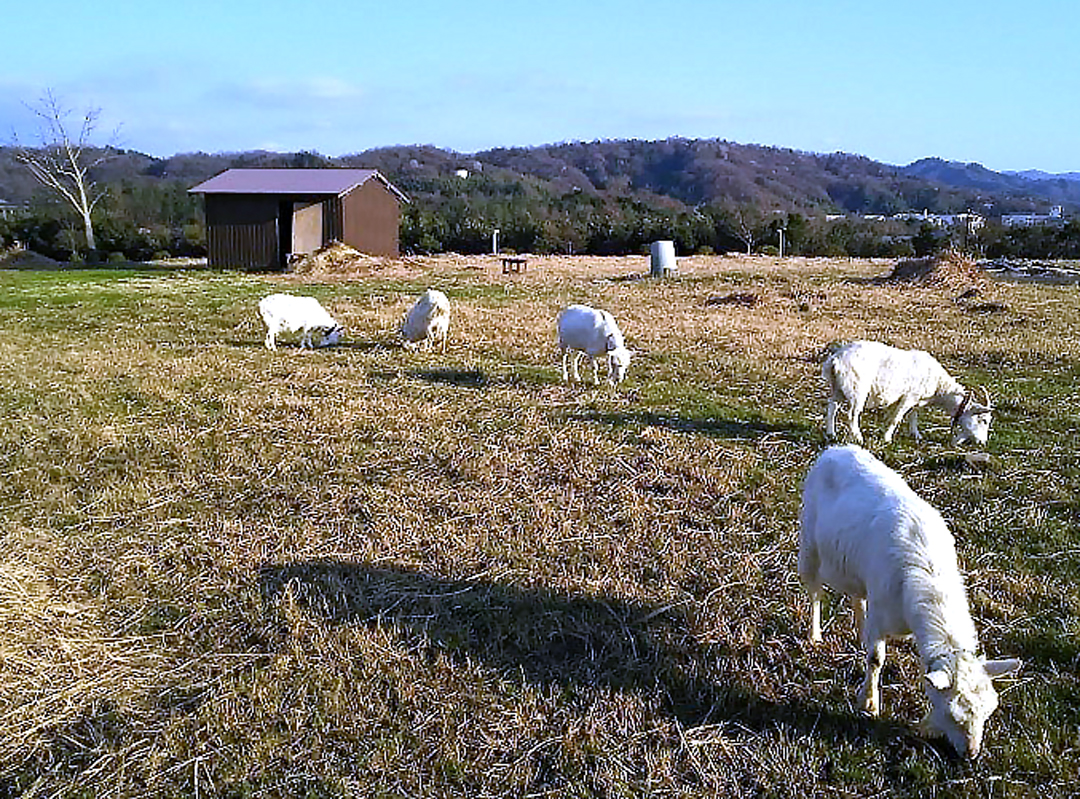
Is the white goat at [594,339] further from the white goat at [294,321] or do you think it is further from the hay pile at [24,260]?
the hay pile at [24,260]

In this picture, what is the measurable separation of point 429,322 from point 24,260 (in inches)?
1693

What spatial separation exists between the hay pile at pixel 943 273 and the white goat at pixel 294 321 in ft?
62.4

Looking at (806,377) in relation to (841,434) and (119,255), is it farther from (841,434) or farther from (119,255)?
(119,255)

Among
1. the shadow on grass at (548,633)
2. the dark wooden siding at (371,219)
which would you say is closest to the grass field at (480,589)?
the shadow on grass at (548,633)

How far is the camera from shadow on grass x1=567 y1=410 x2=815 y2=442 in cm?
1009

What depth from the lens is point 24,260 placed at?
164 feet

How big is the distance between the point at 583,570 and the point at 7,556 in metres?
4.26

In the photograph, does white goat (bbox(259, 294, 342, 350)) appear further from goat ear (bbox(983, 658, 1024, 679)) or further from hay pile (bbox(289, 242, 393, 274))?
hay pile (bbox(289, 242, 393, 274))

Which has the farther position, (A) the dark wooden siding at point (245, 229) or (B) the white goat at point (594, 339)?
(A) the dark wooden siding at point (245, 229)

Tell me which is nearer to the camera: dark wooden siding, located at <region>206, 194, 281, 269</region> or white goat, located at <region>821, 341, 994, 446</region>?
white goat, located at <region>821, 341, 994, 446</region>

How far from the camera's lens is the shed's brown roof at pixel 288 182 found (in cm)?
3900

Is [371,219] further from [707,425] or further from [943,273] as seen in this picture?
[707,425]

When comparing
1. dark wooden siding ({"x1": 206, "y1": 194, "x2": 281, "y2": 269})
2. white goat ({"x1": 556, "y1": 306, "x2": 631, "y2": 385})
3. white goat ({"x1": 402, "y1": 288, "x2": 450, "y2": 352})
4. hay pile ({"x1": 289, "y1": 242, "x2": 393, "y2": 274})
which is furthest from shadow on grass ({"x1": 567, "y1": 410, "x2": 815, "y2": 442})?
dark wooden siding ({"x1": 206, "y1": 194, "x2": 281, "y2": 269})

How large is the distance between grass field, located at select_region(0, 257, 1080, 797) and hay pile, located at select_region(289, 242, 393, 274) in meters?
22.7
